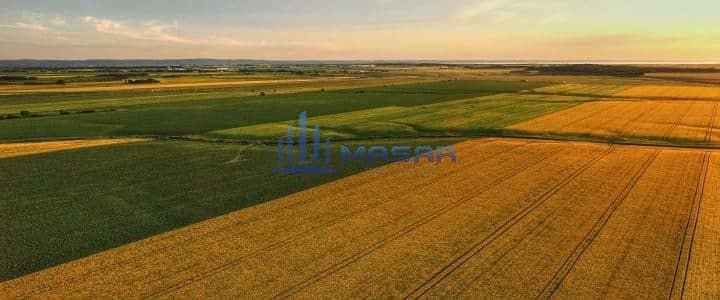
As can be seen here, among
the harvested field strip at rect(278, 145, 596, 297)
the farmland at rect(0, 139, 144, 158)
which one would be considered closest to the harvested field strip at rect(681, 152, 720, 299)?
the harvested field strip at rect(278, 145, 596, 297)

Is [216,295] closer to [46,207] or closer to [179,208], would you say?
[179,208]

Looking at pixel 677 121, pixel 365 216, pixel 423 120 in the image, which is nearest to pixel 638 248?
pixel 365 216

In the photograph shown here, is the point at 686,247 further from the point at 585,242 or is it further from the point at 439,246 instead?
the point at 439,246

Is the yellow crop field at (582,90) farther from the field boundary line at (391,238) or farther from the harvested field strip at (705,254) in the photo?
the harvested field strip at (705,254)

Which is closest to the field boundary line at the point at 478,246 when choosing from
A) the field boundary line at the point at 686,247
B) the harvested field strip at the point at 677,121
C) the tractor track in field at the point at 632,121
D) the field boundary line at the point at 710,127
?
the field boundary line at the point at 686,247

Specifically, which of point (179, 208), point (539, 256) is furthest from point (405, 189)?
point (179, 208)

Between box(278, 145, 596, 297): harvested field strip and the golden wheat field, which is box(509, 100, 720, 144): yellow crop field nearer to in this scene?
the golden wheat field
